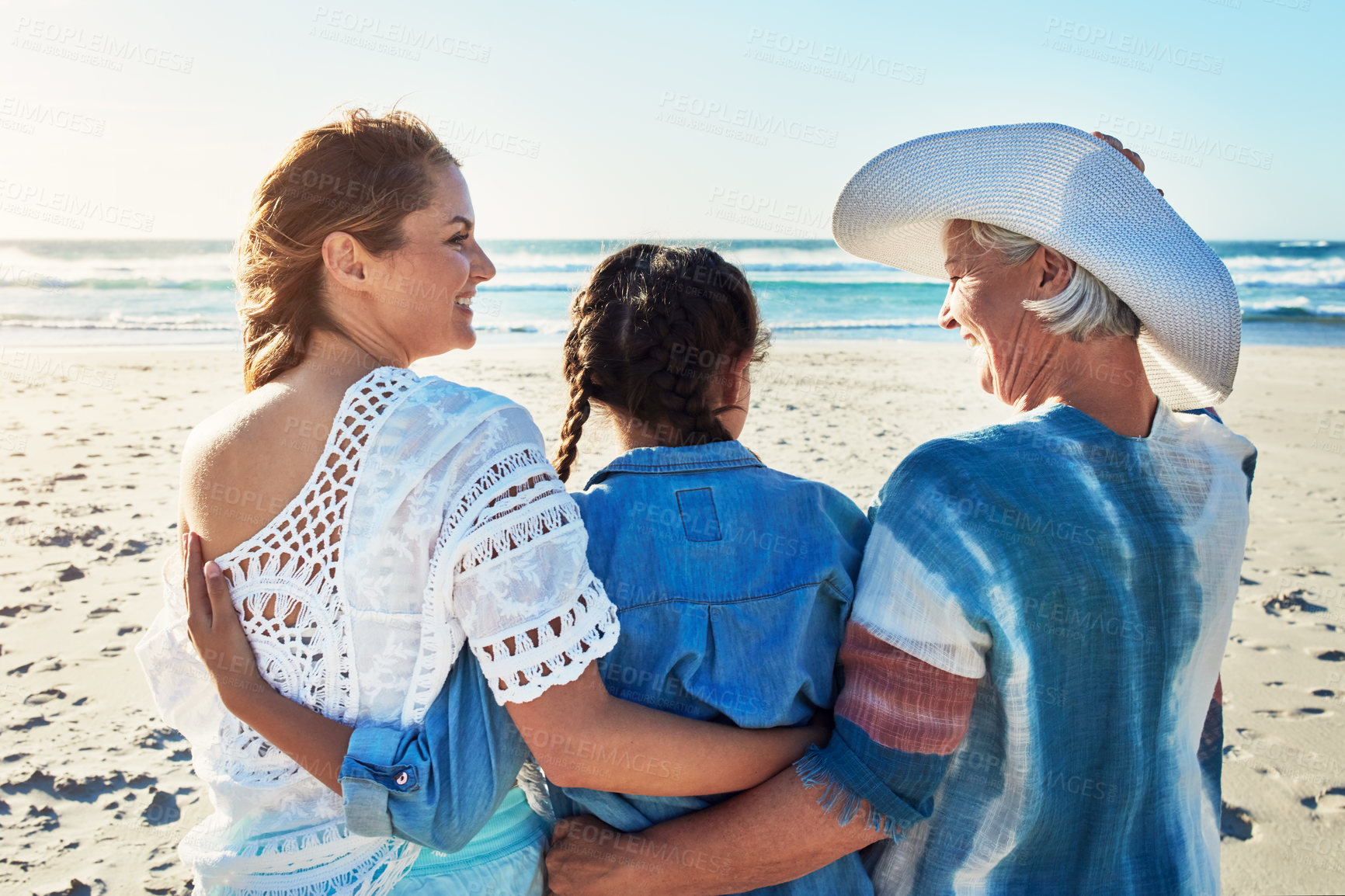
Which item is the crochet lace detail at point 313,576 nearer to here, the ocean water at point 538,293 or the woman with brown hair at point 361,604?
the woman with brown hair at point 361,604

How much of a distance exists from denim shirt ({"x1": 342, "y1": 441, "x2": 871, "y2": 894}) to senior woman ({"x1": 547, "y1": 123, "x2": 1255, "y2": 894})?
0.08m

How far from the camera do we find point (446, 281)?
1.75 metres

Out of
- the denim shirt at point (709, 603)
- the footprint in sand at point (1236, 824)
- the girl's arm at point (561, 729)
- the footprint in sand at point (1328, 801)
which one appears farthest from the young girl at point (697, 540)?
the footprint in sand at point (1328, 801)

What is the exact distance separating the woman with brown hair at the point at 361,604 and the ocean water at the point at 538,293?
863 cm

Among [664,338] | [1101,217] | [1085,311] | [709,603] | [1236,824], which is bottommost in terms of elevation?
[1236,824]

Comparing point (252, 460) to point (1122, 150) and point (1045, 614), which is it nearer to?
point (1045, 614)

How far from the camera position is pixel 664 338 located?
5.75 ft

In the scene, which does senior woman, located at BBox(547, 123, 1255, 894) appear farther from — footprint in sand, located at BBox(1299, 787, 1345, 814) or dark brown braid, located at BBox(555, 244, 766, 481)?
footprint in sand, located at BBox(1299, 787, 1345, 814)

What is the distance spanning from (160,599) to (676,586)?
13.6 feet

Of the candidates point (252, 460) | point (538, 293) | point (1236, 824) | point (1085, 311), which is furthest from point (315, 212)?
point (538, 293)

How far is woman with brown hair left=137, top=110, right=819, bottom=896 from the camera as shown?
4.48 ft

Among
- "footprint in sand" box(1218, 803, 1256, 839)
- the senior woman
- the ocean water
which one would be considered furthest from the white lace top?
the ocean water

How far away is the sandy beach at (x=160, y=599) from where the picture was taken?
292cm

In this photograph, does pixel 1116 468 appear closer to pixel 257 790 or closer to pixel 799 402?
pixel 257 790
